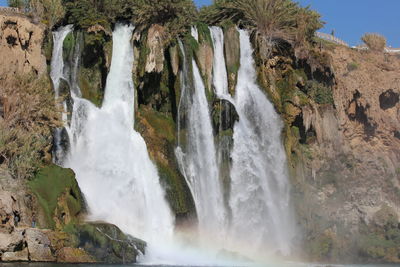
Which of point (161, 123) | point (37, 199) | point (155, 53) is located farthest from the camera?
point (155, 53)

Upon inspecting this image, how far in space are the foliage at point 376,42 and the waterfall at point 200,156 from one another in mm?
24684

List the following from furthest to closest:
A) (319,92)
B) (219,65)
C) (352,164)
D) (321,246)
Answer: (352,164)
(319,92)
(321,246)
(219,65)

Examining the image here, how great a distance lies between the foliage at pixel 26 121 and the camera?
98.1 ft

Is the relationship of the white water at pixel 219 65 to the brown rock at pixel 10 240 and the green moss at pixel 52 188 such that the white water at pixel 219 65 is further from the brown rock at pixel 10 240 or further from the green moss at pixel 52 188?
the brown rock at pixel 10 240

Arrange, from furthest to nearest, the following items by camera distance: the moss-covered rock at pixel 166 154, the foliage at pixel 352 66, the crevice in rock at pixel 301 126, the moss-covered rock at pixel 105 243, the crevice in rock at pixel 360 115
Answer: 1. the foliage at pixel 352 66
2. the crevice in rock at pixel 360 115
3. the crevice in rock at pixel 301 126
4. the moss-covered rock at pixel 166 154
5. the moss-covered rock at pixel 105 243

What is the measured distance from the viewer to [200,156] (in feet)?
125

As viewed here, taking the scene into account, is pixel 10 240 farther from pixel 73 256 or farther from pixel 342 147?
pixel 342 147

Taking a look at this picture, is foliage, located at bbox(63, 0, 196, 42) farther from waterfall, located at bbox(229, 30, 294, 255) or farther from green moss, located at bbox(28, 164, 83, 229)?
green moss, located at bbox(28, 164, 83, 229)

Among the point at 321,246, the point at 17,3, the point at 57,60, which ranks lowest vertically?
the point at 321,246

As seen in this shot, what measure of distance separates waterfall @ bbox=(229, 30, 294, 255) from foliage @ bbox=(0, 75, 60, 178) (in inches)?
443

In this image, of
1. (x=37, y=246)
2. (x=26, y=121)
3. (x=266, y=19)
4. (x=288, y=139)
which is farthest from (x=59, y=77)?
(x=266, y=19)

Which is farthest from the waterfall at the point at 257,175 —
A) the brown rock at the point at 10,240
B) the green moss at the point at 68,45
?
the brown rock at the point at 10,240

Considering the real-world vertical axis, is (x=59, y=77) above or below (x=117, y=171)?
above

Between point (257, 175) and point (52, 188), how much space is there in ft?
45.2
